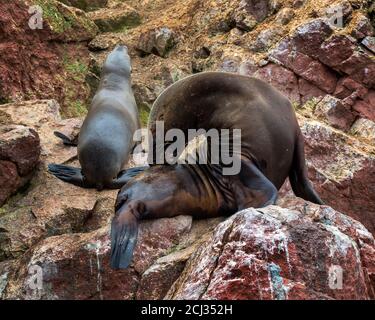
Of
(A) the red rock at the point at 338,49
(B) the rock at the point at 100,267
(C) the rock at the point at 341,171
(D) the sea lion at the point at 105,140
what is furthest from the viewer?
(A) the red rock at the point at 338,49

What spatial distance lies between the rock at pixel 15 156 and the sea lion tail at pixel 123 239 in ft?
5.39

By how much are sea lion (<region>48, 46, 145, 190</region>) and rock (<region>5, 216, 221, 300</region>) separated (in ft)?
6.49

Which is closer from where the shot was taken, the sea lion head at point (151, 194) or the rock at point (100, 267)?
the rock at point (100, 267)

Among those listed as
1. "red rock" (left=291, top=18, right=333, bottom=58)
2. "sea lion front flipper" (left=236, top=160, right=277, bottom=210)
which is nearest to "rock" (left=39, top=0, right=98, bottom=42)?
"red rock" (left=291, top=18, right=333, bottom=58)

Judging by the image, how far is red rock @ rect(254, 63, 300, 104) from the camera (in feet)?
28.6

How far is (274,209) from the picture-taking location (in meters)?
3.88

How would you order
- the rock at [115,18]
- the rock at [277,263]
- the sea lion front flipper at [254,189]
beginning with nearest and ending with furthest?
1. the rock at [277,263]
2. the sea lion front flipper at [254,189]
3. the rock at [115,18]

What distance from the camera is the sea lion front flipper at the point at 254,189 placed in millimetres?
4734

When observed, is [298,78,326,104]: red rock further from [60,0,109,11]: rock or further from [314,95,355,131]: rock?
[60,0,109,11]: rock

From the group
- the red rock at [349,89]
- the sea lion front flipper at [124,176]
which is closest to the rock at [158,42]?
the red rock at [349,89]

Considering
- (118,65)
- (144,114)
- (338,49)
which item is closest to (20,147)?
(118,65)

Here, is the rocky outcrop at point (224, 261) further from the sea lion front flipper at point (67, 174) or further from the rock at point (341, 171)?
the rock at point (341, 171)

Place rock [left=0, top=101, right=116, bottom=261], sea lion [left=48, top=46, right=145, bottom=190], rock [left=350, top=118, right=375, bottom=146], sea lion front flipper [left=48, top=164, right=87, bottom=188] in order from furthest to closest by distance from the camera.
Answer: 1. rock [left=350, top=118, right=375, bottom=146]
2. sea lion [left=48, top=46, right=145, bottom=190]
3. sea lion front flipper [left=48, top=164, right=87, bottom=188]
4. rock [left=0, top=101, right=116, bottom=261]
